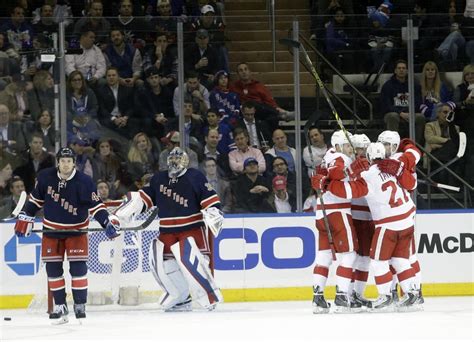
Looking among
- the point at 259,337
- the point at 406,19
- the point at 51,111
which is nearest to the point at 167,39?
the point at 51,111

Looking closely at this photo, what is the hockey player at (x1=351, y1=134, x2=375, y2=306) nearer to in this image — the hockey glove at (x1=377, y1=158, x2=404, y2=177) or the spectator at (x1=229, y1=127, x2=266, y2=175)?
the hockey glove at (x1=377, y1=158, x2=404, y2=177)

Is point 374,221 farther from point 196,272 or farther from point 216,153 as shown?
point 216,153

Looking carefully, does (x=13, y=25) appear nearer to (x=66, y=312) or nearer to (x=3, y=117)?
(x=3, y=117)

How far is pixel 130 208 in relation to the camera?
11469 millimetres

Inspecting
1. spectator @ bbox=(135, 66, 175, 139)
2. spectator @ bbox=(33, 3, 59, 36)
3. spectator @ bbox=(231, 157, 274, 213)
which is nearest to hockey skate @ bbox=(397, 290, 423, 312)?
spectator @ bbox=(231, 157, 274, 213)

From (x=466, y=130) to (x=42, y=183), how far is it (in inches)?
167

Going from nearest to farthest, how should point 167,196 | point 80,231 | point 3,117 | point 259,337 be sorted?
point 259,337
point 80,231
point 167,196
point 3,117

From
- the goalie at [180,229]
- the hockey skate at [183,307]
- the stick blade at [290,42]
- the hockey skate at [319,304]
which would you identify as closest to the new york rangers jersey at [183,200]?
the goalie at [180,229]

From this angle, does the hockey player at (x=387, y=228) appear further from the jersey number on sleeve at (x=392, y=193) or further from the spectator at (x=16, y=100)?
the spectator at (x=16, y=100)

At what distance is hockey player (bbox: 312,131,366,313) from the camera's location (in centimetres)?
1095

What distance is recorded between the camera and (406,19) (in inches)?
504

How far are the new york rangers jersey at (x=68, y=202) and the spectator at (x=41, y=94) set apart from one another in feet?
6.26

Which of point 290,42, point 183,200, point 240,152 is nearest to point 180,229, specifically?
point 183,200

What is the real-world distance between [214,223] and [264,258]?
1386mm
